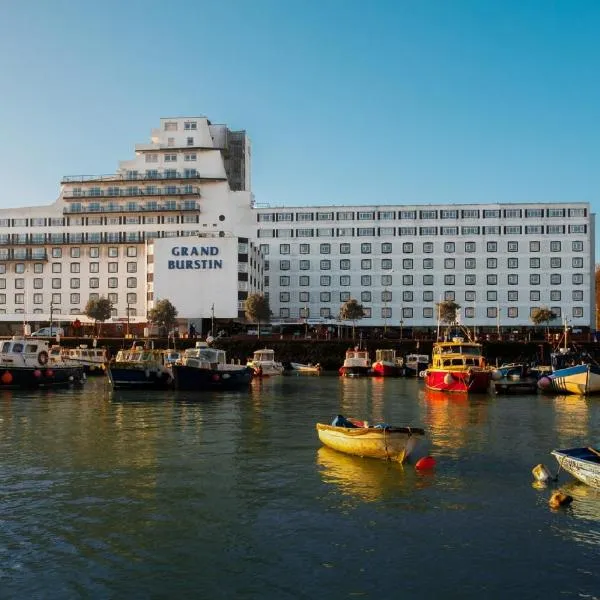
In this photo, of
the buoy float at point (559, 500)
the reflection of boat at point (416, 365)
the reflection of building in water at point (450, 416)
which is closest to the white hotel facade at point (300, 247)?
the reflection of boat at point (416, 365)

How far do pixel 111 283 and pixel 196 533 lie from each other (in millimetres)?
120877

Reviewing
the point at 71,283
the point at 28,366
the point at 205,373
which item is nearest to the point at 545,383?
the point at 205,373

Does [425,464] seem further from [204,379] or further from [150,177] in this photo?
[150,177]

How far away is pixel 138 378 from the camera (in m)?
59.8

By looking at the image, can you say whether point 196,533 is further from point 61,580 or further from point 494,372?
point 494,372

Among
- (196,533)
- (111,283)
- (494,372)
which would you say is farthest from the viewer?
(111,283)

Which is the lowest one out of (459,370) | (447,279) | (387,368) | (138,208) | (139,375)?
(387,368)

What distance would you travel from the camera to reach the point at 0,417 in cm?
4022

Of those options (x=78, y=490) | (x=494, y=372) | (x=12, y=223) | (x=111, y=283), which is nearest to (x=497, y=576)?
(x=78, y=490)

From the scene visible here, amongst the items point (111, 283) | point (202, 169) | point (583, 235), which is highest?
point (202, 169)

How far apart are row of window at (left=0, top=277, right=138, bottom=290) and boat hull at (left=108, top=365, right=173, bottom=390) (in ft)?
247

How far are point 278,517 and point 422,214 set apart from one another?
124005 millimetres

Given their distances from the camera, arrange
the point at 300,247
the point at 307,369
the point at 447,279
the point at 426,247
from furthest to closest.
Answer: the point at 300,247, the point at 426,247, the point at 447,279, the point at 307,369

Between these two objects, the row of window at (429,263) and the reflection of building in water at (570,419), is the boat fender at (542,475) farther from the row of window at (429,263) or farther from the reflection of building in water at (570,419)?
the row of window at (429,263)
